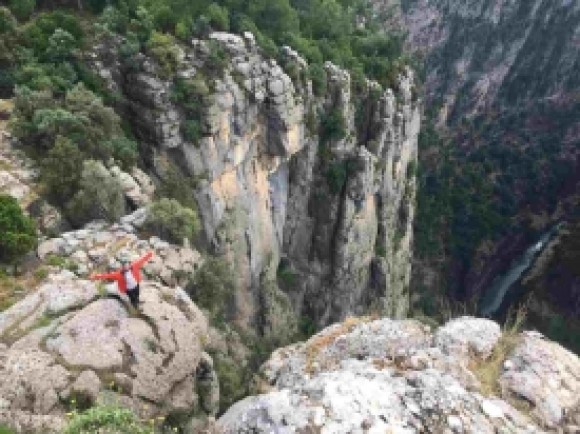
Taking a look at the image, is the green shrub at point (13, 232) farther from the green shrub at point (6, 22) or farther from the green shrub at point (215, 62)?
the green shrub at point (215, 62)

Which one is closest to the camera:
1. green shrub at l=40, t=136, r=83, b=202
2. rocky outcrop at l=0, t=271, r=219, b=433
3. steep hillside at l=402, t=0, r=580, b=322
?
rocky outcrop at l=0, t=271, r=219, b=433

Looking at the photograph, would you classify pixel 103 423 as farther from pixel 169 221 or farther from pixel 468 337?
pixel 169 221

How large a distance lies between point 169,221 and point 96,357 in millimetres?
11478

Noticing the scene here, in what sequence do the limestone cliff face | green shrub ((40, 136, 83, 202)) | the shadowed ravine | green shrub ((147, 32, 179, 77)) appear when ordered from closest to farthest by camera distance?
green shrub ((40, 136, 83, 202)) → green shrub ((147, 32, 179, 77)) → the limestone cliff face → the shadowed ravine

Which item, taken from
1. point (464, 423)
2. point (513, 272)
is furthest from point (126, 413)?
point (513, 272)

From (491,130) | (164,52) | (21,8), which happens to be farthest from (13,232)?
(491,130)

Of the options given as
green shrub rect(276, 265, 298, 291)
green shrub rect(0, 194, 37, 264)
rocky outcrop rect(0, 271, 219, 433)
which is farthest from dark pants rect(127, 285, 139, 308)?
green shrub rect(276, 265, 298, 291)

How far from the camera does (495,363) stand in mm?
18344

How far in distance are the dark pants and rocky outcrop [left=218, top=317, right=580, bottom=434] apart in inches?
168

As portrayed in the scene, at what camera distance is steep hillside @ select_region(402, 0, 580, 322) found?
116 meters

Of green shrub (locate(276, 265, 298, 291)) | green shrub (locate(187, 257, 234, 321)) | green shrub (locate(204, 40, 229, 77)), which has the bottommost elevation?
green shrub (locate(276, 265, 298, 291))

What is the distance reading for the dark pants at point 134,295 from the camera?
19172mm

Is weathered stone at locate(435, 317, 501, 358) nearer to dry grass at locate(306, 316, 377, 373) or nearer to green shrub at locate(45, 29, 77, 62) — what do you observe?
dry grass at locate(306, 316, 377, 373)

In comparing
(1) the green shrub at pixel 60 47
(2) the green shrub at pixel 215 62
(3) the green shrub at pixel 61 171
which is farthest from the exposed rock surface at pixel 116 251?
(2) the green shrub at pixel 215 62
